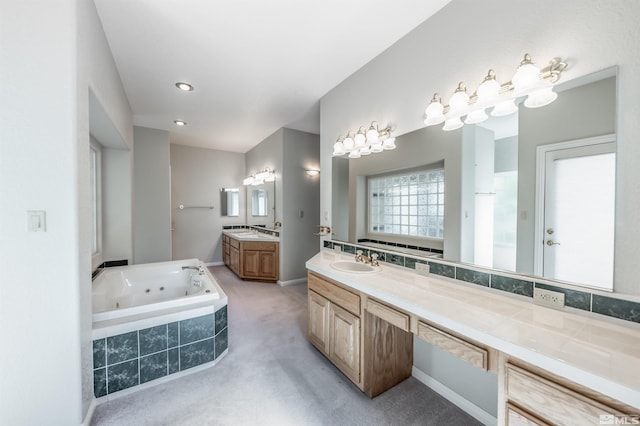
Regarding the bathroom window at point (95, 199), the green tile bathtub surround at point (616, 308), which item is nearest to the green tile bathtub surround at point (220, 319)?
the bathroom window at point (95, 199)

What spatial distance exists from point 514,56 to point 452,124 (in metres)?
0.42

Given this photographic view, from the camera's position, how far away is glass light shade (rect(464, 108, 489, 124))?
1.45 meters

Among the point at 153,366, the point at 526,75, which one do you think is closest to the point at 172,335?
the point at 153,366

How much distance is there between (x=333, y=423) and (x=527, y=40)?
2395 millimetres

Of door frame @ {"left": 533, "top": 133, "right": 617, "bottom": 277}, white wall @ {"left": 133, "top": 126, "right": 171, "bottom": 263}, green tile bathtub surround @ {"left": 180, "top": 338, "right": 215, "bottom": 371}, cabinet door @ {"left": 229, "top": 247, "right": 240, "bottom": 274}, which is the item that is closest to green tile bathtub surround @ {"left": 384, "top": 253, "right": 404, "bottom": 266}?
door frame @ {"left": 533, "top": 133, "right": 617, "bottom": 277}

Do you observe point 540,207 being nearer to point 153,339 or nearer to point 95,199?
point 153,339

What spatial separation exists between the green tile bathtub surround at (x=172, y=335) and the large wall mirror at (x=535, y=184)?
2003 mm

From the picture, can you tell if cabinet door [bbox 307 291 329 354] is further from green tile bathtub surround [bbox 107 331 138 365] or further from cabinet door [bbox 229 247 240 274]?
cabinet door [bbox 229 247 240 274]

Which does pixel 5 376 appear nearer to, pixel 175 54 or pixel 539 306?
pixel 175 54

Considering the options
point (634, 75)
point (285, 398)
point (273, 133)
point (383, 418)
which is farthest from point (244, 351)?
point (273, 133)

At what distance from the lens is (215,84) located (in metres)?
2.66

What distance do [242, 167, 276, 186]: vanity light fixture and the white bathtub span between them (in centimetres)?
195

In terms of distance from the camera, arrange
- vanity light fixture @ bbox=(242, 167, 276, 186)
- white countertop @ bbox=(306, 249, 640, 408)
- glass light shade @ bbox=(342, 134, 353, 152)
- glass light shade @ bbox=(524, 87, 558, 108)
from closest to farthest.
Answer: white countertop @ bbox=(306, 249, 640, 408) → glass light shade @ bbox=(524, 87, 558, 108) → glass light shade @ bbox=(342, 134, 353, 152) → vanity light fixture @ bbox=(242, 167, 276, 186)

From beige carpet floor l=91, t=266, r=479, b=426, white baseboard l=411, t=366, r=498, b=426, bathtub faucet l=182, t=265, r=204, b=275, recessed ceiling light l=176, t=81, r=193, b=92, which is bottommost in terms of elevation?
beige carpet floor l=91, t=266, r=479, b=426
